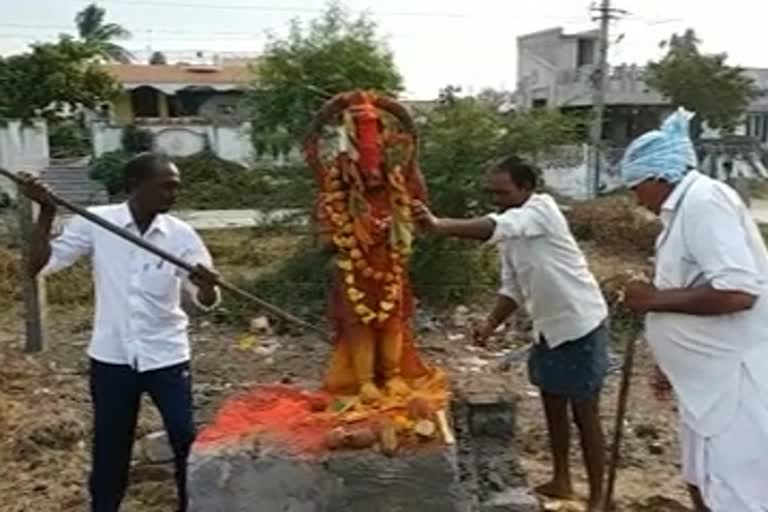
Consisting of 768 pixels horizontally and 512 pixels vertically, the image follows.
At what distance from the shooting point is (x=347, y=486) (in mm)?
3795

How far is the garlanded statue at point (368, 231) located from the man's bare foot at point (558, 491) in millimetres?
1007

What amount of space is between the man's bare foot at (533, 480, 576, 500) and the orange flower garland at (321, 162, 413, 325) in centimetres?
134

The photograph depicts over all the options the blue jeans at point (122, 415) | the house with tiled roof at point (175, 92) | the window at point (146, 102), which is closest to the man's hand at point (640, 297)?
the blue jeans at point (122, 415)

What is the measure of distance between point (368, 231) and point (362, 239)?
4 centimetres

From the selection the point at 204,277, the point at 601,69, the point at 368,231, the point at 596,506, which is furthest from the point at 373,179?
the point at 601,69

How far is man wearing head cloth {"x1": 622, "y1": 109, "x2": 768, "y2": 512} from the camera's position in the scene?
2.91 metres

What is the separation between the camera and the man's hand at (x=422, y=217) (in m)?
3.99

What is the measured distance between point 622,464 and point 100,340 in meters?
2.89

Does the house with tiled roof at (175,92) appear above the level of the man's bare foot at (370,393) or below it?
above

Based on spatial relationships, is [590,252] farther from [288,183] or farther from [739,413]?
[739,413]

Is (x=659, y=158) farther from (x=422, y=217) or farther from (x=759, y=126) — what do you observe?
(x=759, y=126)

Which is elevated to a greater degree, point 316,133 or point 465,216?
point 316,133

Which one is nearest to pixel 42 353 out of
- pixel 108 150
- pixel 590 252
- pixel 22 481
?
pixel 22 481

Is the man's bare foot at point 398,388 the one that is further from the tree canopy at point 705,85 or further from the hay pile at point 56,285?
the tree canopy at point 705,85
